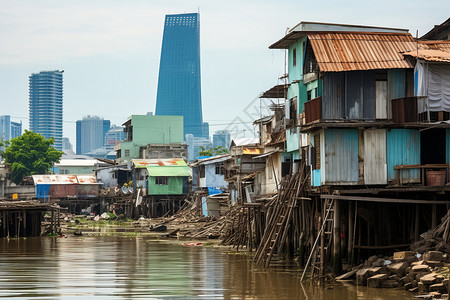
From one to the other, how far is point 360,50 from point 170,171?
56203 millimetres

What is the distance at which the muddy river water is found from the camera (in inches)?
961

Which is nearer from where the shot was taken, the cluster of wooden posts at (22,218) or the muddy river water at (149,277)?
the muddy river water at (149,277)

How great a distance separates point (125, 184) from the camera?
92.1 meters

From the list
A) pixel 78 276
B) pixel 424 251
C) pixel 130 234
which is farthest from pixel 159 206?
pixel 424 251

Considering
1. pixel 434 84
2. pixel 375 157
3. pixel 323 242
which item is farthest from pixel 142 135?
pixel 323 242

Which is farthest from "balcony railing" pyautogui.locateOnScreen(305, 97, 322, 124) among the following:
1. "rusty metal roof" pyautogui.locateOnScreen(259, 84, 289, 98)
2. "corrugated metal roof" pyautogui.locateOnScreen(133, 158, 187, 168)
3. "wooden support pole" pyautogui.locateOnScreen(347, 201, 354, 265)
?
"corrugated metal roof" pyautogui.locateOnScreen(133, 158, 187, 168)

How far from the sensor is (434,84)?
2875cm

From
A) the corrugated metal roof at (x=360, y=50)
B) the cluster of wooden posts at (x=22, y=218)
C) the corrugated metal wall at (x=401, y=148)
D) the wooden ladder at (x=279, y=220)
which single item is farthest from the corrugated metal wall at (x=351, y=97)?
the cluster of wooden posts at (x=22, y=218)

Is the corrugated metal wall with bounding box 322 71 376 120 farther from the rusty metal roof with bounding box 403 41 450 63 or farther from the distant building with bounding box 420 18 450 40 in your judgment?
the distant building with bounding box 420 18 450 40

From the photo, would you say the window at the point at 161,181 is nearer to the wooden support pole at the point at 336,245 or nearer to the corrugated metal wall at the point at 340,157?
the corrugated metal wall at the point at 340,157

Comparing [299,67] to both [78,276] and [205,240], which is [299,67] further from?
[205,240]

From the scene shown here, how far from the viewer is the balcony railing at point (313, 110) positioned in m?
29.1

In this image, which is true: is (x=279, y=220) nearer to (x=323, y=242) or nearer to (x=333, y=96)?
(x=323, y=242)

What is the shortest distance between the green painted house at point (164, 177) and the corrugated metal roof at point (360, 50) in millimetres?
54516
